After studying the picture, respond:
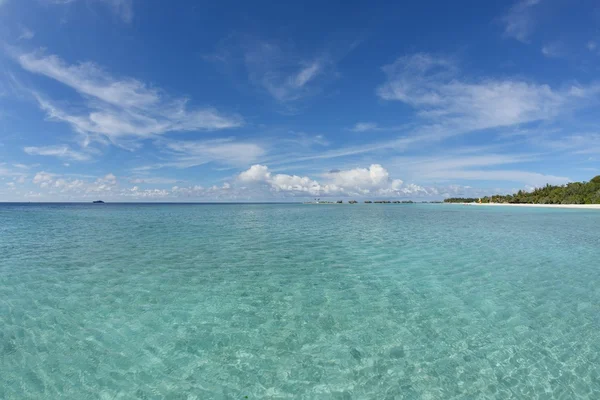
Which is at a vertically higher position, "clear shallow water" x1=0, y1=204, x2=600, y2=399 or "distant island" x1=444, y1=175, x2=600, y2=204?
"distant island" x1=444, y1=175, x2=600, y2=204

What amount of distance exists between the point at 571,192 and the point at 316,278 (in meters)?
181

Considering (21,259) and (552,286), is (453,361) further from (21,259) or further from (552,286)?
(21,259)

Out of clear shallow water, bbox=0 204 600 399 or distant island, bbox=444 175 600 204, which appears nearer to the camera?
clear shallow water, bbox=0 204 600 399

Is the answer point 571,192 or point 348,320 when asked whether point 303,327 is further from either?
point 571,192

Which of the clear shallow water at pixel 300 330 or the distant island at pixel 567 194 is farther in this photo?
the distant island at pixel 567 194

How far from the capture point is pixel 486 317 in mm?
9680

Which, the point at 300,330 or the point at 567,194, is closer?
the point at 300,330

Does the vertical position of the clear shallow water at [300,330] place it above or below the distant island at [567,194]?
below

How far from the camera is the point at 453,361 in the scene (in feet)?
23.4

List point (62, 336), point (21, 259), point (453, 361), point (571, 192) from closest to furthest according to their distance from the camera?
1. point (453, 361)
2. point (62, 336)
3. point (21, 259)
4. point (571, 192)

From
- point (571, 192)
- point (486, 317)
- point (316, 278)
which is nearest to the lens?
point (486, 317)

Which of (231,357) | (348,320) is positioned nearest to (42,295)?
(231,357)

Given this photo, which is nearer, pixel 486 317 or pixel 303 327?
pixel 303 327

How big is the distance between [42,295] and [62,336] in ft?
15.6
